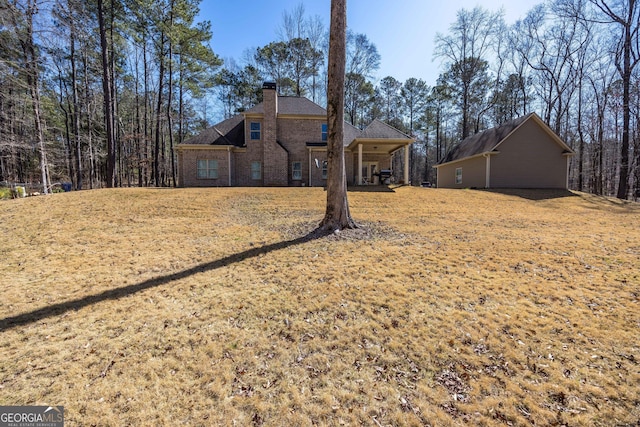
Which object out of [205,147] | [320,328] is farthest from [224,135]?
[320,328]

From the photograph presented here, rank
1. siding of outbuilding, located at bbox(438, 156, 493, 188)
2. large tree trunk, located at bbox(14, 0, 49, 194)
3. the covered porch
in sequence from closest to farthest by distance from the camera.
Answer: large tree trunk, located at bbox(14, 0, 49, 194), the covered porch, siding of outbuilding, located at bbox(438, 156, 493, 188)

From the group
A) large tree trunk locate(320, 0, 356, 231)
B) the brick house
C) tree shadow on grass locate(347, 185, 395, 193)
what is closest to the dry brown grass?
large tree trunk locate(320, 0, 356, 231)

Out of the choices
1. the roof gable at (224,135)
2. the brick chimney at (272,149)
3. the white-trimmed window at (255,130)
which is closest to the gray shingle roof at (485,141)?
the brick chimney at (272,149)

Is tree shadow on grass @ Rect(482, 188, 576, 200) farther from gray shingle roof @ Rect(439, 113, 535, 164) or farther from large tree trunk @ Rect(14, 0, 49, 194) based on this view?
large tree trunk @ Rect(14, 0, 49, 194)

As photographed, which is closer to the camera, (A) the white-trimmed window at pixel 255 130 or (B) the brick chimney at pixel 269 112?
(B) the brick chimney at pixel 269 112

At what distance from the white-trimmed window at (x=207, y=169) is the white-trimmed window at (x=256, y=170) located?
2.36 metres

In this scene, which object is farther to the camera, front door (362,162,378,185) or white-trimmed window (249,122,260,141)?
front door (362,162,378,185)

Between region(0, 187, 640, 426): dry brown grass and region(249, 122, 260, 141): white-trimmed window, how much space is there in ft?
42.6

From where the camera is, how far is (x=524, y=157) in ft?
61.8

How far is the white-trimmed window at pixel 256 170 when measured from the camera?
1927 centimetres

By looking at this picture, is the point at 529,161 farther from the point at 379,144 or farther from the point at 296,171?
the point at 296,171

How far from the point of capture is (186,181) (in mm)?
18453

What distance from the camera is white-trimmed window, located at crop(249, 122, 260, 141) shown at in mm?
19081

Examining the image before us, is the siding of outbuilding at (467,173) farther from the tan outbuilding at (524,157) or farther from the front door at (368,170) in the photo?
the front door at (368,170)
